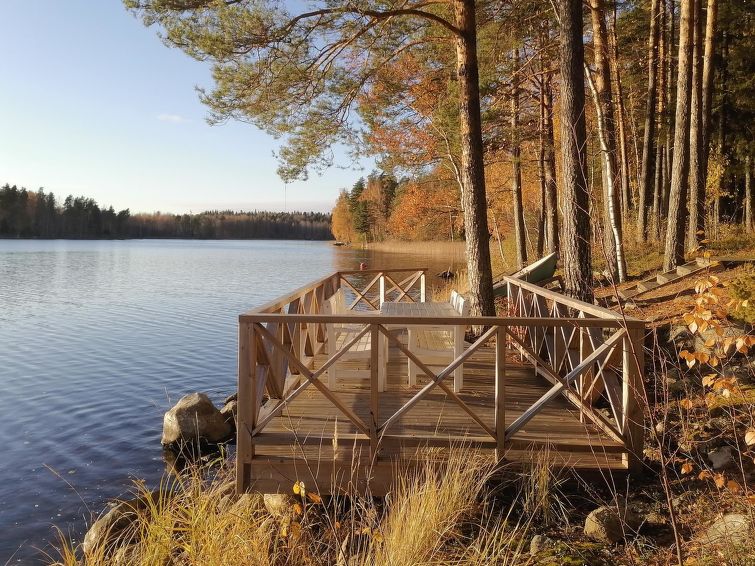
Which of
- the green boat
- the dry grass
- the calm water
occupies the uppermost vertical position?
the green boat

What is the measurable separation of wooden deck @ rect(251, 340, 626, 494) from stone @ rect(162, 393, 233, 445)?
229 cm

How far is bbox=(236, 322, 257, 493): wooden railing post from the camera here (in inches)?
162

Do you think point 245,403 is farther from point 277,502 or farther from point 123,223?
point 123,223

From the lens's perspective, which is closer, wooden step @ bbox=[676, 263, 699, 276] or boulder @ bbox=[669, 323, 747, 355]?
boulder @ bbox=[669, 323, 747, 355]

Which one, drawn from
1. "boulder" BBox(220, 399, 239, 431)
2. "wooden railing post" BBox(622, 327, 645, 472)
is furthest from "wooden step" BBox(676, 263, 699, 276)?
"boulder" BBox(220, 399, 239, 431)

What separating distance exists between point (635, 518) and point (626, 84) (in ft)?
→ 62.1

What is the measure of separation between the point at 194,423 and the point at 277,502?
295 centimetres

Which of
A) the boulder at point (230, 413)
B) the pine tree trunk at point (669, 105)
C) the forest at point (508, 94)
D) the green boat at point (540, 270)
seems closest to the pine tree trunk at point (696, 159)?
the forest at point (508, 94)

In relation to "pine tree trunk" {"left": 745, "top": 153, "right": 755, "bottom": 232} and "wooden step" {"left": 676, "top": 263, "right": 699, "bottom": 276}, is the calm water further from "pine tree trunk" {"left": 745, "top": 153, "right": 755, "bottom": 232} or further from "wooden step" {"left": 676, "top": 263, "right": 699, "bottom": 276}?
"pine tree trunk" {"left": 745, "top": 153, "right": 755, "bottom": 232}

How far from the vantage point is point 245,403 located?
4191 mm

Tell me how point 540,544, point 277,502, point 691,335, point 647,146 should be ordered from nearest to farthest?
point 540,544
point 277,502
point 691,335
point 647,146

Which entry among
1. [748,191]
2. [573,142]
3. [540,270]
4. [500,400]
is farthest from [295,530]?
[748,191]

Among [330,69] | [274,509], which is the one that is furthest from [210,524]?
[330,69]

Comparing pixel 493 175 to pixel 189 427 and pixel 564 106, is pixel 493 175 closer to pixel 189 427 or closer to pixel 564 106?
pixel 564 106
